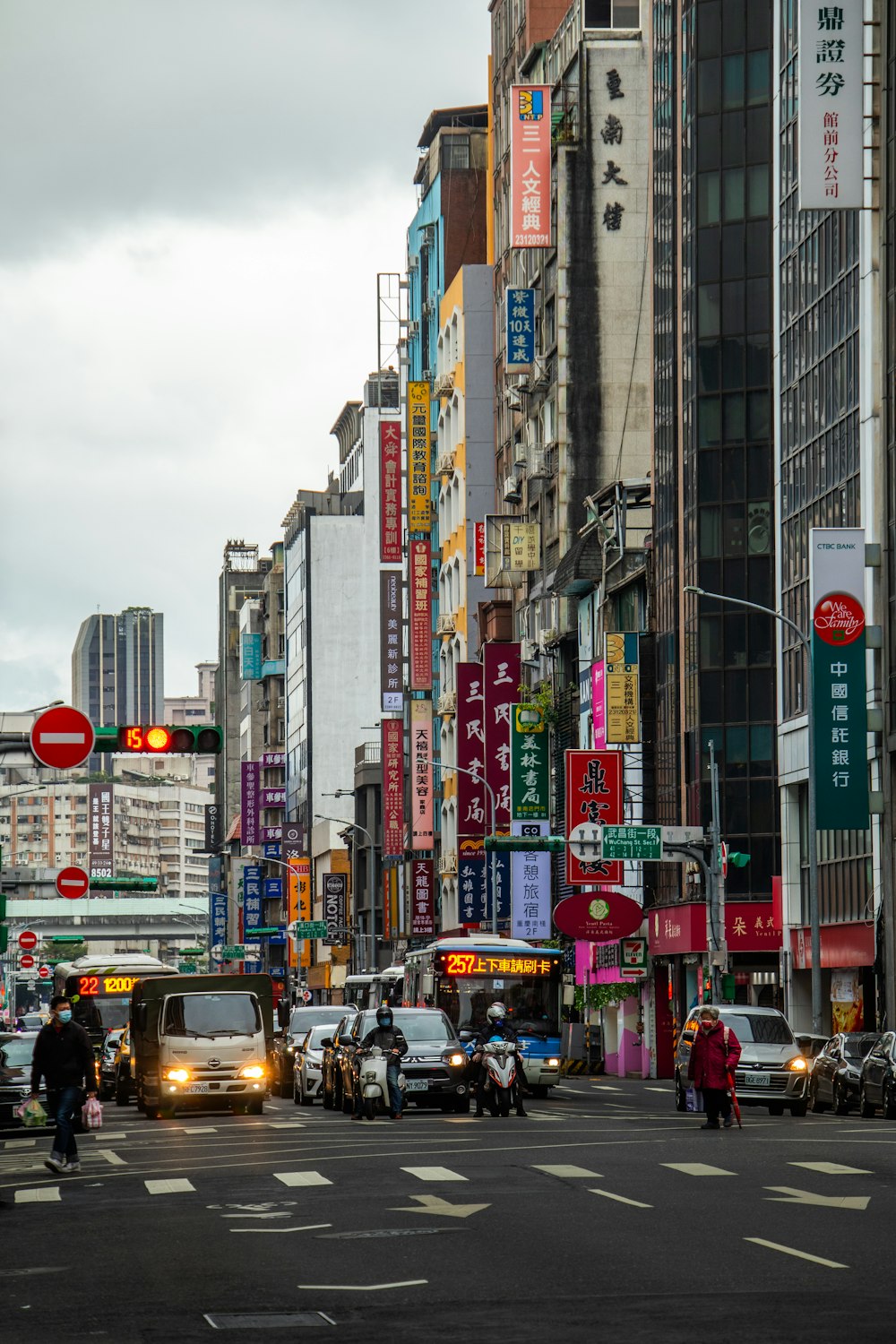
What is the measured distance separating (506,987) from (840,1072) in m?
9.12

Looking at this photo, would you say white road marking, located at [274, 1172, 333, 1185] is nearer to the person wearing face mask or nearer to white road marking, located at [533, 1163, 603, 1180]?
white road marking, located at [533, 1163, 603, 1180]

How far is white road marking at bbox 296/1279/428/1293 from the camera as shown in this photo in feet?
44.7

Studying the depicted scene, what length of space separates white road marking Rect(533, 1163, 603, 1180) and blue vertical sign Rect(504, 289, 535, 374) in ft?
237

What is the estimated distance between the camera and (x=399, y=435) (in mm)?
112312

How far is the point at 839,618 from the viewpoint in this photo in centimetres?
5472

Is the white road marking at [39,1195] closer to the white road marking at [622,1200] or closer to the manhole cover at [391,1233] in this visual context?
the white road marking at [622,1200]

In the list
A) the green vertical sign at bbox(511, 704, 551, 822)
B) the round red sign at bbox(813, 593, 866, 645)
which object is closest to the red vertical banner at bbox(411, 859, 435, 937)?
the green vertical sign at bbox(511, 704, 551, 822)

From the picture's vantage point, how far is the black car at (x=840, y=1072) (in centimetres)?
4009

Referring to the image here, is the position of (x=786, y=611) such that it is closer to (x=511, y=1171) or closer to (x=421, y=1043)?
(x=421, y=1043)

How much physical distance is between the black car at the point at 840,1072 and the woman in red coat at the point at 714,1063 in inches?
327

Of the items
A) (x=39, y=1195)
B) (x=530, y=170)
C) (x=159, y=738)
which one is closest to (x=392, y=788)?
(x=530, y=170)

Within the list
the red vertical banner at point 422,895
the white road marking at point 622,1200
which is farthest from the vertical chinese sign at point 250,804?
the white road marking at point 622,1200

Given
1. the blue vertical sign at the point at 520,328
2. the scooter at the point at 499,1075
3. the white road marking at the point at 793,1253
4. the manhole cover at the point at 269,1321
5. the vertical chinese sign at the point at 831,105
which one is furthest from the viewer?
the blue vertical sign at the point at 520,328

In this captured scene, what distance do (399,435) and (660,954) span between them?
147ft
